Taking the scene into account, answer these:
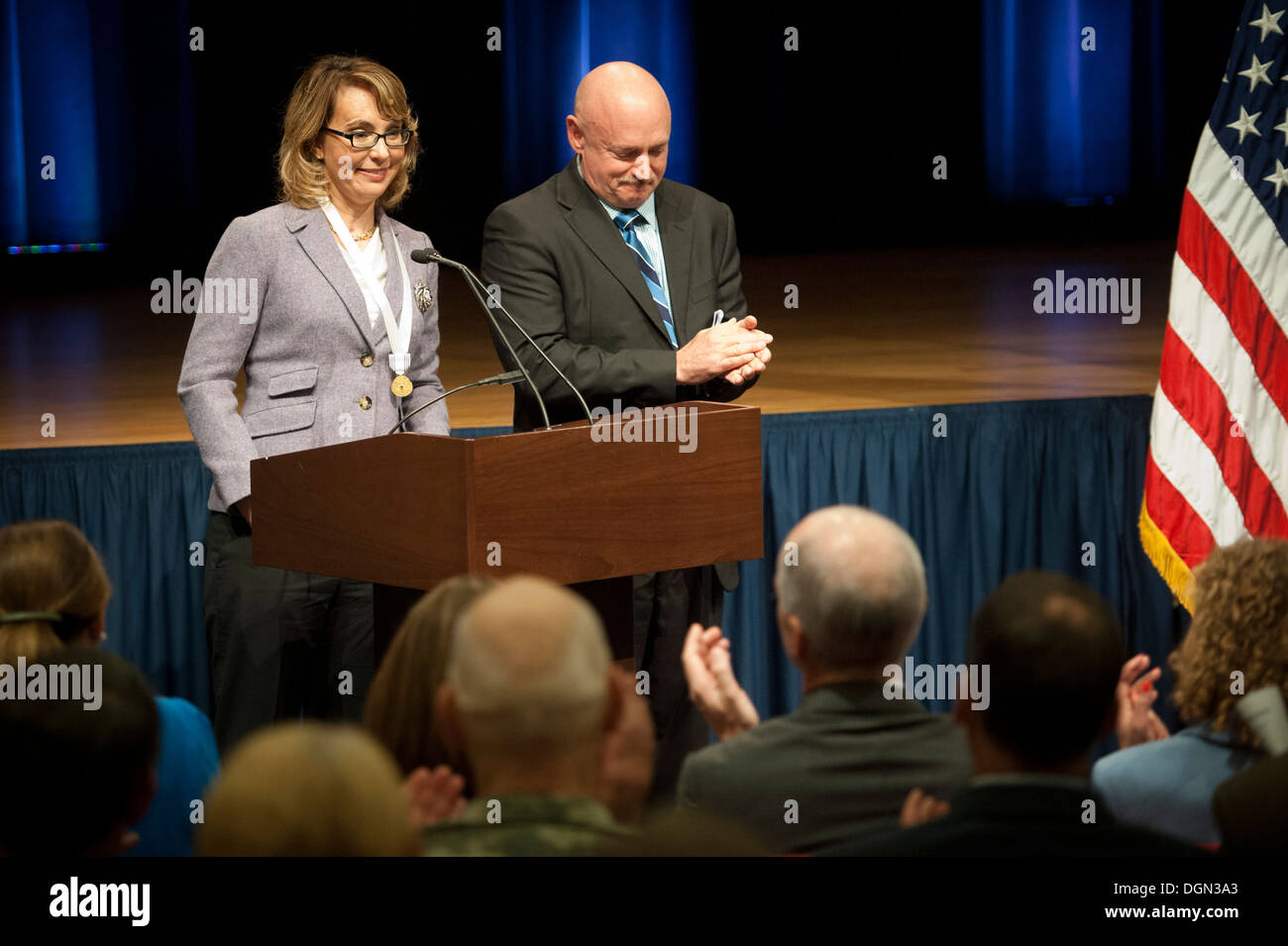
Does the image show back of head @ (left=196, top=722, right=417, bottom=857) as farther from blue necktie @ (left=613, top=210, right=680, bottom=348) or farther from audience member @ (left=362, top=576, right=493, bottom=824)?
blue necktie @ (left=613, top=210, right=680, bottom=348)

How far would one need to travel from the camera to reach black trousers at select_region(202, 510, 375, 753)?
3.14m

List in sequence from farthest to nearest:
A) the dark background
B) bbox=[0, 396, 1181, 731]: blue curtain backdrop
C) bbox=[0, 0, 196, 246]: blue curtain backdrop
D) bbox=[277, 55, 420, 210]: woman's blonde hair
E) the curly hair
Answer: the dark background → bbox=[0, 0, 196, 246]: blue curtain backdrop → bbox=[0, 396, 1181, 731]: blue curtain backdrop → bbox=[277, 55, 420, 210]: woman's blonde hair → the curly hair

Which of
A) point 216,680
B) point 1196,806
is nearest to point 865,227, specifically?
point 216,680

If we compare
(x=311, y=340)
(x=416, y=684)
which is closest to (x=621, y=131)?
(x=311, y=340)

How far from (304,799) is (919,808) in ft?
2.75

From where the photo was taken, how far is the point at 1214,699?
2209mm

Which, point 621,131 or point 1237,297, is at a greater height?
point 621,131

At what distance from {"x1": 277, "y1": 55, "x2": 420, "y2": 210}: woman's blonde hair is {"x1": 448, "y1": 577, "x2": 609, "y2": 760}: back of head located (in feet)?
5.86

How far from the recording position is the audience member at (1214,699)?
2.17 m

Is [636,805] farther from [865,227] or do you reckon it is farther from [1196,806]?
[865,227]

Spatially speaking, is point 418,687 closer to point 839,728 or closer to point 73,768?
point 73,768

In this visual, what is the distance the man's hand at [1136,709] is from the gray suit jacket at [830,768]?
0.45 m

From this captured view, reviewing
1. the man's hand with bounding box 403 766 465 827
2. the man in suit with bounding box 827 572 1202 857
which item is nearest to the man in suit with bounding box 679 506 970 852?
the man in suit with bounding box 827 572 1202 857

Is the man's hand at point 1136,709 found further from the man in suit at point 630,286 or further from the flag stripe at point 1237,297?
the flag stripe at point 1237,297
